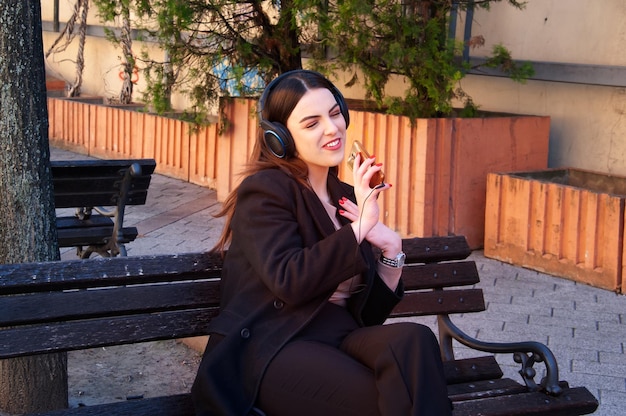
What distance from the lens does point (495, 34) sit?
939 cm

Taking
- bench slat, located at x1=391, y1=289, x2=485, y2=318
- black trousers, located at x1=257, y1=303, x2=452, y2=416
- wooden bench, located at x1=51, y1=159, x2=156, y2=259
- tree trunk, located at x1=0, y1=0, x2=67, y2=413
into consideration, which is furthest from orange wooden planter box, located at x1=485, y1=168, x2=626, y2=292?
black trousers, located at x1=257, y1=303, x2=452, y2=416

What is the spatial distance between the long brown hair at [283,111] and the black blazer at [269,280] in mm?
69

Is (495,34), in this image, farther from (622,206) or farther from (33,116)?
(33,116)

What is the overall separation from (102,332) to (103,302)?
109 millimetres

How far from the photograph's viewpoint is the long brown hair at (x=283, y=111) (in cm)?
354

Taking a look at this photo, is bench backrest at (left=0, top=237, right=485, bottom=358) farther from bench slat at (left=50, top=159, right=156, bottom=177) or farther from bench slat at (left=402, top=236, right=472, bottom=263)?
bench slat at (left=50, top=159, right=156, bottom=177)

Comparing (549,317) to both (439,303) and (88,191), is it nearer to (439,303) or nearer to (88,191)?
(439,303)

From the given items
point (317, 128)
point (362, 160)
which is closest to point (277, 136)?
point (317, 128)

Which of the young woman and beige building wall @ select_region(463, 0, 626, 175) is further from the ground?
beige building wall @ select_region(463, 0, 626, 175)

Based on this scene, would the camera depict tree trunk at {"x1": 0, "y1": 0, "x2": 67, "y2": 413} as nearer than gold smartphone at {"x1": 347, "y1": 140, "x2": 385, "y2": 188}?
No

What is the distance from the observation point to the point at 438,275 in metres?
4.32

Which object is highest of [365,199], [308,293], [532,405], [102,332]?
[365,199]

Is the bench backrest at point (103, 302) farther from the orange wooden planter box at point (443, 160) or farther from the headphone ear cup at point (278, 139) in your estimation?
the orange wooden planter box at point (443, 160)

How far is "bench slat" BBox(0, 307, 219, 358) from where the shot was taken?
3.51 meters
